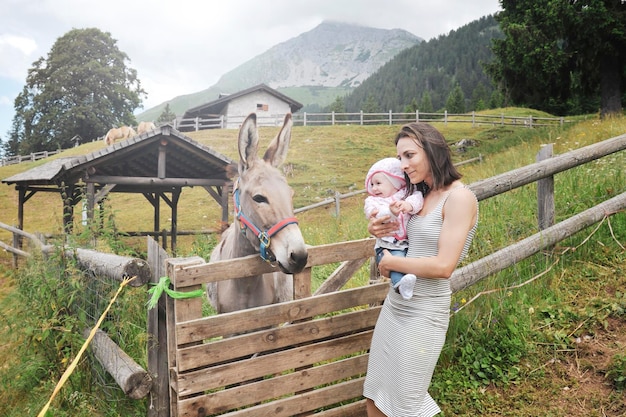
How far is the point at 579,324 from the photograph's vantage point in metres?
3.16

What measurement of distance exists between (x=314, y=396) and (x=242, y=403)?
55 cm

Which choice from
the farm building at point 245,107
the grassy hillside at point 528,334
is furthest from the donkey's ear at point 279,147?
the farm building at point 245,107

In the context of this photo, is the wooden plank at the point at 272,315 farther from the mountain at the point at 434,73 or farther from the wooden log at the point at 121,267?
the mountain at the point at 434,73

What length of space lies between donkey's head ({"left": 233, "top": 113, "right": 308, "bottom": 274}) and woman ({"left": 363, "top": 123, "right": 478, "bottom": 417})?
0.63m

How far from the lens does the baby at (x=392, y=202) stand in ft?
6.47

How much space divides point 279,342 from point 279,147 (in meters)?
1.50

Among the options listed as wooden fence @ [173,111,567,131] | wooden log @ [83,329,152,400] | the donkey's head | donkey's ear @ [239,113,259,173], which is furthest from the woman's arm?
wooden fence @ [173,111,567,131]

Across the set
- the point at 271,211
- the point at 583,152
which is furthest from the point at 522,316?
the point at 271,211

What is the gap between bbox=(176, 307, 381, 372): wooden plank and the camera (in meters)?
2.15

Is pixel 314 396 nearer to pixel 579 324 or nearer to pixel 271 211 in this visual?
pixel 271 211

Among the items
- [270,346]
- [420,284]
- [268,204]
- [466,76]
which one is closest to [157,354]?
[270,346]

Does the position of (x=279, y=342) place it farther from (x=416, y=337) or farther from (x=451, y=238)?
(x=451, y=238)

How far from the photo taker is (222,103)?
34125 mm

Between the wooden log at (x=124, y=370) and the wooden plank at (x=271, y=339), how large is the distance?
1.35 ft
